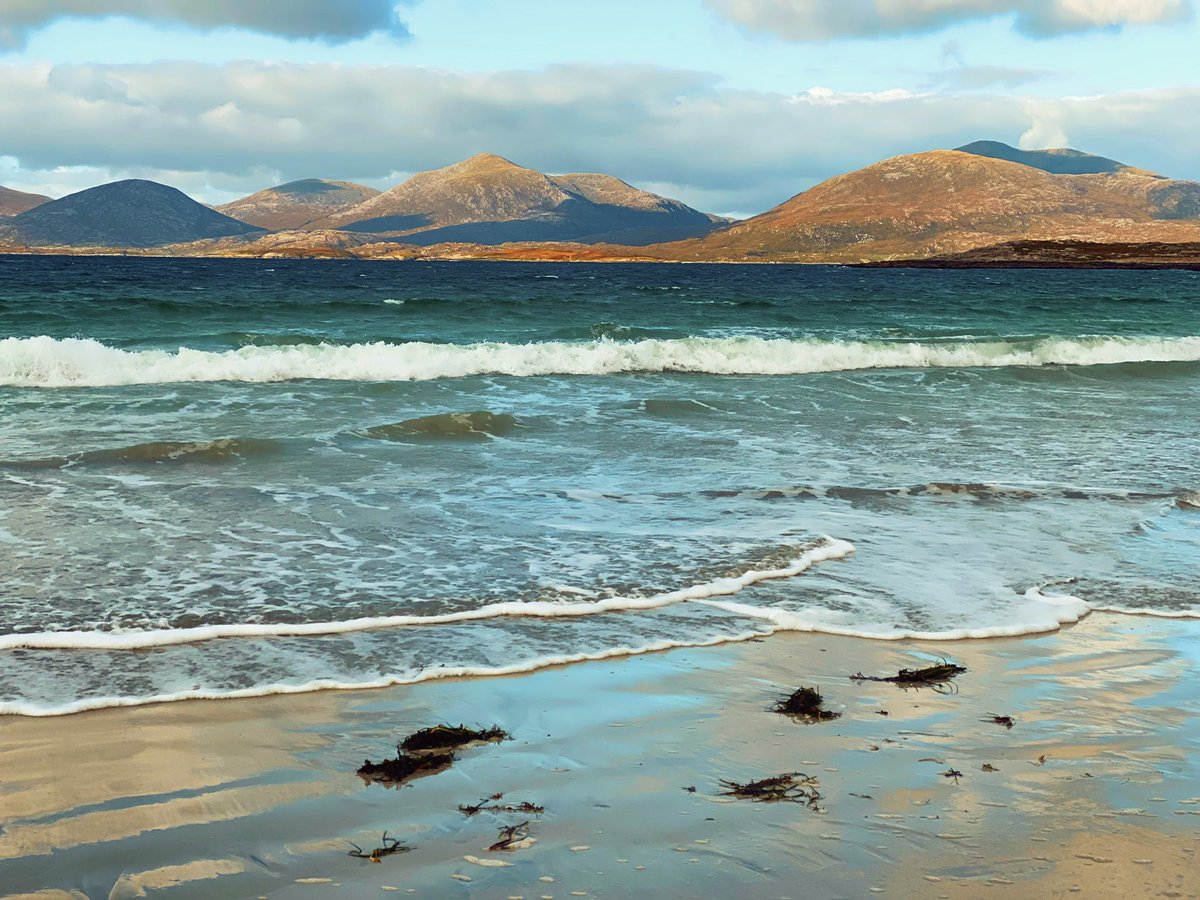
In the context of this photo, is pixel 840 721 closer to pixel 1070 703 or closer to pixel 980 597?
pixel 1070 703

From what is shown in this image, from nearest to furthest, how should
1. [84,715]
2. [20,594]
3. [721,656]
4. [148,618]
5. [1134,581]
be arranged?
[84,715] → [721,656] → [148,618] → [20,594] → [1134,581]

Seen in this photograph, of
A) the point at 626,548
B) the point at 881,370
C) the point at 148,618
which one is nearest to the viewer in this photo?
the point at 148,618

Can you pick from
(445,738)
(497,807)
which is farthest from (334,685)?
(497,807)

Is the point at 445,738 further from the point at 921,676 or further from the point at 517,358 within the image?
the point at 517,358

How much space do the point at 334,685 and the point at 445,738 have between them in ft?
3.09

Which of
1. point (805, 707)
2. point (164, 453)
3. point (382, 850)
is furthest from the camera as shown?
point (164, 453)

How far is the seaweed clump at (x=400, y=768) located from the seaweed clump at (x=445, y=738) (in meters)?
0.07

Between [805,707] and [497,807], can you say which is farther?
[805,707]

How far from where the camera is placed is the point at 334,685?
5227mm

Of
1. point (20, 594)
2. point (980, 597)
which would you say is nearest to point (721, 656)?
point (980, 597)

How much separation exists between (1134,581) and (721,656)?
354 cm

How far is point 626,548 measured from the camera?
26.9 feet

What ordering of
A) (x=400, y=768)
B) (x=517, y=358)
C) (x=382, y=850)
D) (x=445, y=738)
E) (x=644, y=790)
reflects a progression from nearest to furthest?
(x=382, y=850) → (x=644, y=790) → (x=400, y=768) → (x=445, y=738) → (x=517, y=358)

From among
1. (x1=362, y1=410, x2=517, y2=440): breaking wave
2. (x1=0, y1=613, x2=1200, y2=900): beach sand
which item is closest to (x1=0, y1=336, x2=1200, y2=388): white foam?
(x1=362, y1=410, x2=517, y2=440): breaking wave
